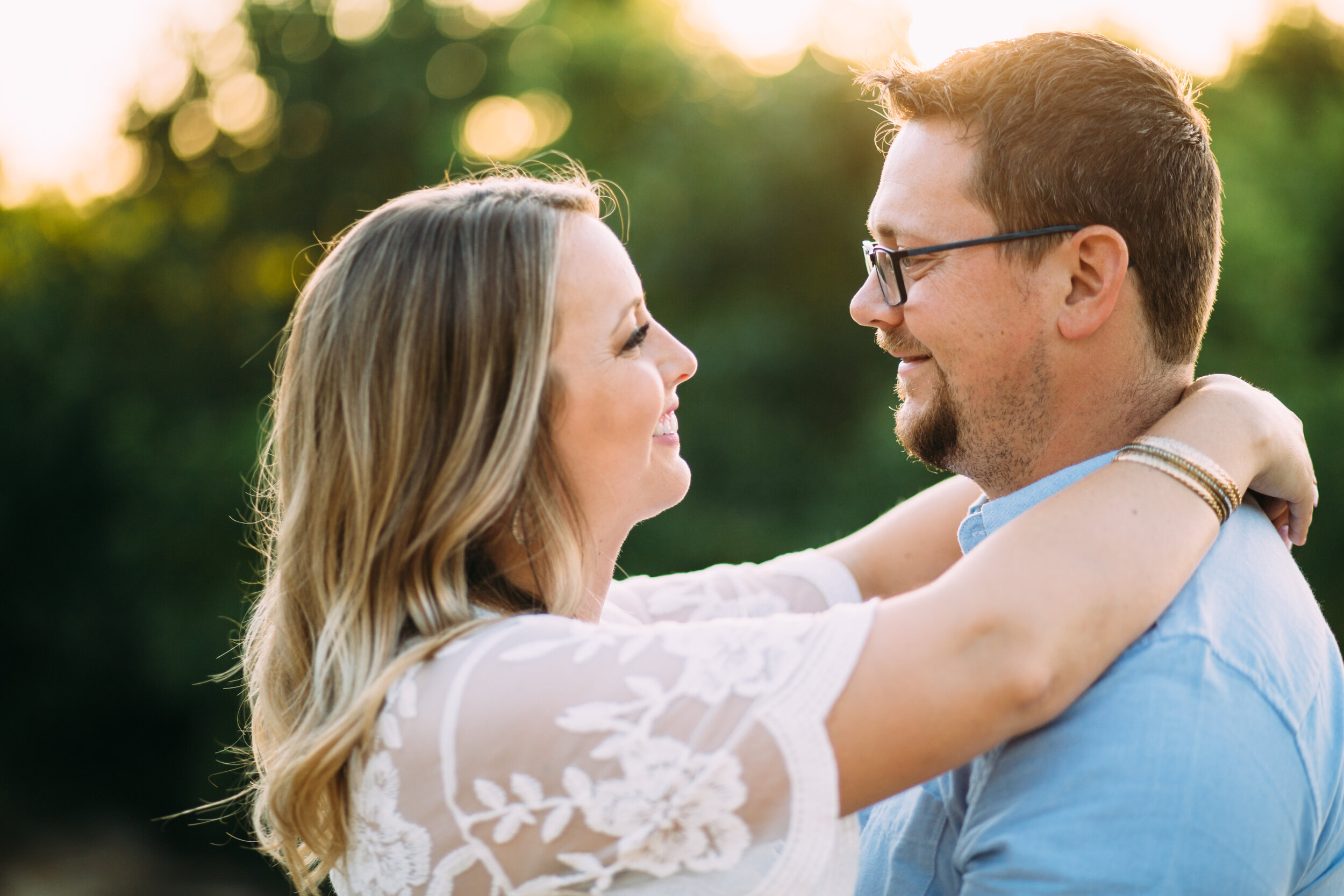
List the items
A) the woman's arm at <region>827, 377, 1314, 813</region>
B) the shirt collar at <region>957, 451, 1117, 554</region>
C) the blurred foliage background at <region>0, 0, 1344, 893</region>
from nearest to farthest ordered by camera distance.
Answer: the woman's arm at <region>827, 377, 1314, 813</region>, the shirt collar at <region>957, 451, 1117, 554</region>, the blurred foliage background at <region>0, 0, 1344, 893</region>

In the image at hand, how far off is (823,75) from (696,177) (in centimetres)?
110

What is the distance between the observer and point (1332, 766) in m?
1.51

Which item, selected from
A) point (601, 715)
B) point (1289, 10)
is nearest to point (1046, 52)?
point (601, 715)

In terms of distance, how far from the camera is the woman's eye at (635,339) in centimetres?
179

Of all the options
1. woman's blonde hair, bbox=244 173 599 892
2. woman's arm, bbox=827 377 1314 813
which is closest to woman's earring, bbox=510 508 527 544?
woman's blonde hair, bbox=244 173 599 892

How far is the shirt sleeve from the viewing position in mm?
1324

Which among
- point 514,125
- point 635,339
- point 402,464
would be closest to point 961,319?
Result: point 635,339

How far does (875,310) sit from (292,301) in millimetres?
6775

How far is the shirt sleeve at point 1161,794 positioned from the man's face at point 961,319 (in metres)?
0.62

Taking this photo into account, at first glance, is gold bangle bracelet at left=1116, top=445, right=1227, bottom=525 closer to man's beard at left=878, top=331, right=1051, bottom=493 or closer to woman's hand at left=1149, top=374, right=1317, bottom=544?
woman's hand at left=1149, top=374, right=1317, bottom=544

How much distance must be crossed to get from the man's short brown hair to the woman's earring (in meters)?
1.01

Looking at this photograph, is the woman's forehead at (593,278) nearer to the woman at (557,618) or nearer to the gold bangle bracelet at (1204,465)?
the woman at (557,618)

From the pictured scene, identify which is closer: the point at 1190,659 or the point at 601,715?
the point at 601,715

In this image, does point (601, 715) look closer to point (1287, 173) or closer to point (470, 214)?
point (470, 214)
